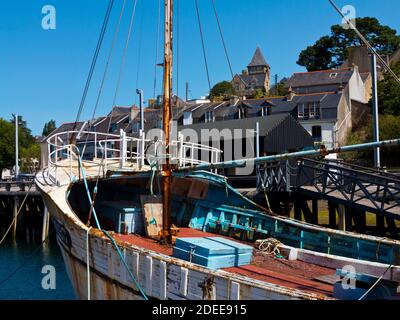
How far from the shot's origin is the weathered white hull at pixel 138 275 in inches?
309

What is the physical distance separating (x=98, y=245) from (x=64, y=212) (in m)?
1.73

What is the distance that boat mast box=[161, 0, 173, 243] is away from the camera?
11.6 meters

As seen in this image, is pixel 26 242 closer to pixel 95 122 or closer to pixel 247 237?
pixel 247 237

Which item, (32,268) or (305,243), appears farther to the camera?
(32,268)

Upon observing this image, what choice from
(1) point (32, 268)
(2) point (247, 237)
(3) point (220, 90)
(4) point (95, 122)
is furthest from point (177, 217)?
(3) point (220, 90)

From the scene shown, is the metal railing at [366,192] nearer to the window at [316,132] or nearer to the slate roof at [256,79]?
the window at [316,132]

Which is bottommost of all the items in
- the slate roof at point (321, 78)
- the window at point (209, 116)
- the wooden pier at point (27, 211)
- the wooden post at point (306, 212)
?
the wooden pier at point (27, 211)

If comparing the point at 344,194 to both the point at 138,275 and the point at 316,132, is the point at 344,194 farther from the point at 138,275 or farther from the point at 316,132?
the point at 316,132

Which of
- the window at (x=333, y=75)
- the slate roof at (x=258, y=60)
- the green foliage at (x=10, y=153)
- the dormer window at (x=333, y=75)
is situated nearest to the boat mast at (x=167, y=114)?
the dormer window at (x=333, y=75)

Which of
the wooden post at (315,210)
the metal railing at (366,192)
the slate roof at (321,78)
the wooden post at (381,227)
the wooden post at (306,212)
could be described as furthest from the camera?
the slate roof at (321,78)

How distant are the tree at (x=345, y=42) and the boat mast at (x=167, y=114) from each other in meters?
79.4

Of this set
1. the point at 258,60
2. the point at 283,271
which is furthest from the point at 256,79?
the point at 283,271

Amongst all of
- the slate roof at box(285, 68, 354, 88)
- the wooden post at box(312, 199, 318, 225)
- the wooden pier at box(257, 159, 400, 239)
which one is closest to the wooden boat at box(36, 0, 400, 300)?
the wooden pier at box(257, 159, 400, 239)
